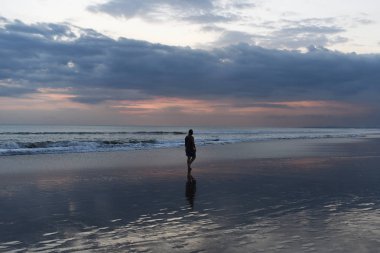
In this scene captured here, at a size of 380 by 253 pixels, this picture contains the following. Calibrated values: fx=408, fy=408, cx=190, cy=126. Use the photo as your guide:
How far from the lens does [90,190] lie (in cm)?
1325

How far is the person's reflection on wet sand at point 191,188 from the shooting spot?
11.4m

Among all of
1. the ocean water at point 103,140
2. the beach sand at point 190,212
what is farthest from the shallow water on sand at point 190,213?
the ocean water at point 103,140

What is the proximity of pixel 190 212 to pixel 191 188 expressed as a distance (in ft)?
12.7

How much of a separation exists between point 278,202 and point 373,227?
3098 millimetres

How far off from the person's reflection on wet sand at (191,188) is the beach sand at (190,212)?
3cm

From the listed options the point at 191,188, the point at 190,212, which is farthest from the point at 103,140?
the point at 190,212

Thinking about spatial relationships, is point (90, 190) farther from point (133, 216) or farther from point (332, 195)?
point (332, 195)

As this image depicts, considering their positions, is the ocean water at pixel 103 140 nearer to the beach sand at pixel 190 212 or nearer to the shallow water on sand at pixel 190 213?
the beach sand at pixel 190 212

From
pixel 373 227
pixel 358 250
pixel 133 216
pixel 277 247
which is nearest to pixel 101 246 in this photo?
pixel 133 216

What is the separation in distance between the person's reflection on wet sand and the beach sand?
3 centimetres

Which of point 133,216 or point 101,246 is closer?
point 101,246

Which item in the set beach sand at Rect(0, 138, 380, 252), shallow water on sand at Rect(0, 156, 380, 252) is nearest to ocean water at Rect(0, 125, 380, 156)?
beach sand at Rect(0, 138, 380, 252)

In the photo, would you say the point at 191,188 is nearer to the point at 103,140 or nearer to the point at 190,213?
the point at 190,213

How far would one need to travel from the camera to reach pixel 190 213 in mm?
9594
